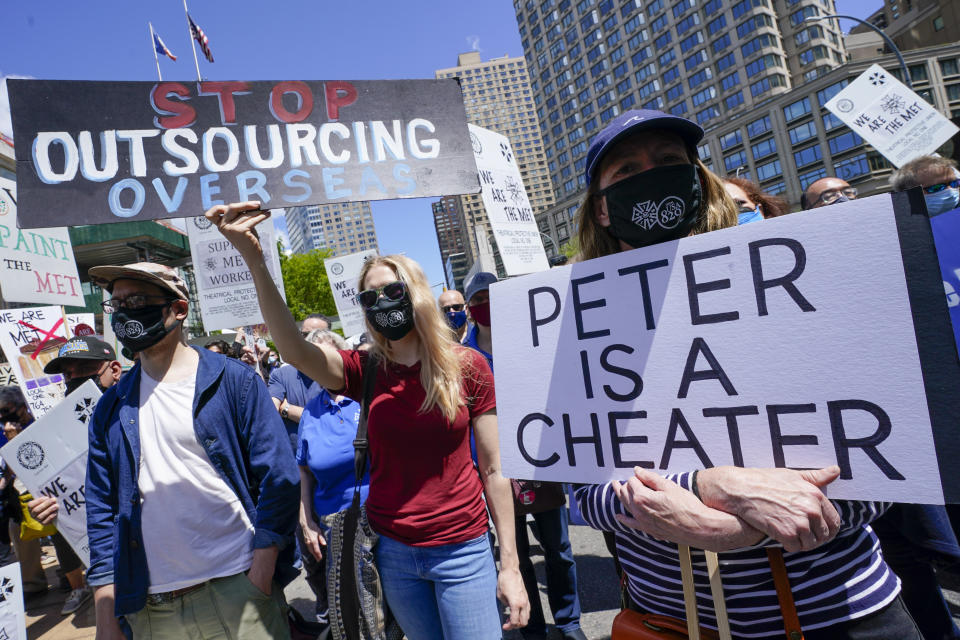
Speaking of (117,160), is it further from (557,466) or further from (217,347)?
→ (217,347)

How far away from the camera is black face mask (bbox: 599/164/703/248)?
1320 millimetres

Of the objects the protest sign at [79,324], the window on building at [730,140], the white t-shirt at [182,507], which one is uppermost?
the window on building at [730,140]

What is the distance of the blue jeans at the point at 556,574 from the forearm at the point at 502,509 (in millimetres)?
1132

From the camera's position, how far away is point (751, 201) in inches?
92.0

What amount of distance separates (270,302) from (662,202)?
52.9 inches

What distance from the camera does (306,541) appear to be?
312 cm

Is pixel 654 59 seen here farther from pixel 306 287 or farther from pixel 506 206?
pixel 506 206

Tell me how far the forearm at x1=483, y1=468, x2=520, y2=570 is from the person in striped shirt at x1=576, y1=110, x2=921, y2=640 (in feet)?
2.20

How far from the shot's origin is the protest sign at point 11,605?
2551mm

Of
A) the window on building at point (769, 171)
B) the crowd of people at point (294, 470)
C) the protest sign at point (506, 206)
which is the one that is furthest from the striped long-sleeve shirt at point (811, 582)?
the window on building at point (769, 171)

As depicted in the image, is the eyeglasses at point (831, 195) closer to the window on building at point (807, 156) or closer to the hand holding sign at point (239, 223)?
the hand holding sign at point (239, 223)

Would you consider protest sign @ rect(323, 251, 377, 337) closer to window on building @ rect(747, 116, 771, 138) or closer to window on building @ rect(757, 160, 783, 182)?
window on building @ rect(757, 160, 783, 182)

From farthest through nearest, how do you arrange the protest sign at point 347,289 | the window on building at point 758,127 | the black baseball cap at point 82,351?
the window on building at point 758,127, the protest sign at point 347,289, the black baseball cap at point 82,351

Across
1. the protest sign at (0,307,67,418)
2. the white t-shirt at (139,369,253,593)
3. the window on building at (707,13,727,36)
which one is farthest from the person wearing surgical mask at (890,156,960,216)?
the window on building at (707,13,727,36)
